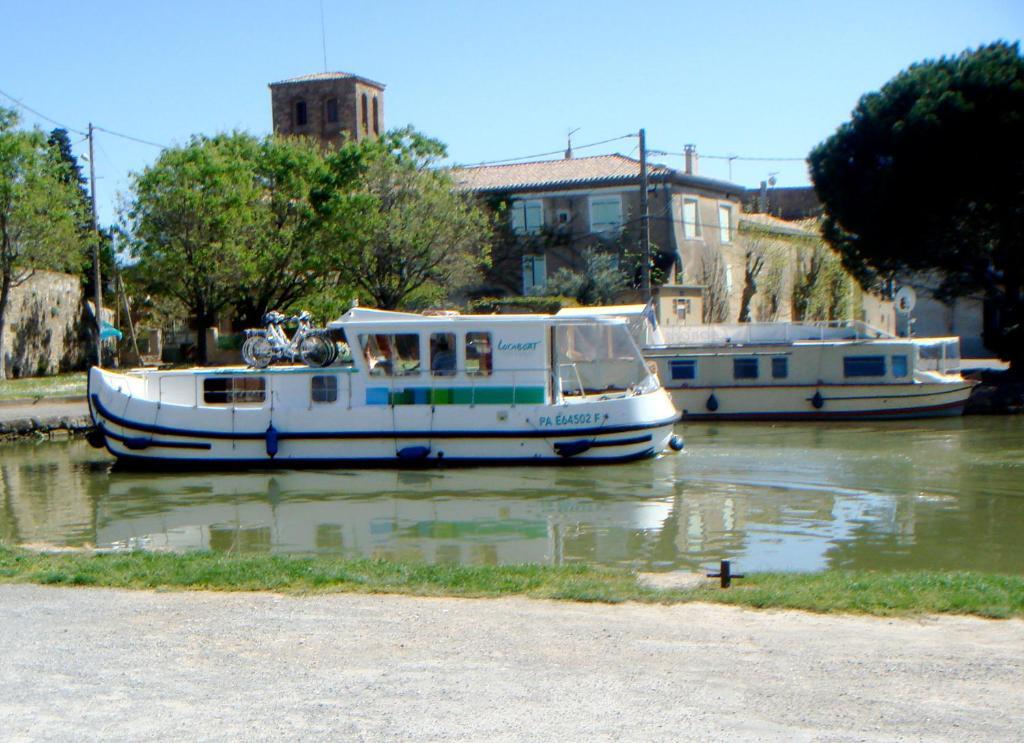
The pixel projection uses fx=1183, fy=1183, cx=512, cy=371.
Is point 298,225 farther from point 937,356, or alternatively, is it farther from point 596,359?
point 937,356

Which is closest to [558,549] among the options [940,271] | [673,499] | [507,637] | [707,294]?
[673,499]

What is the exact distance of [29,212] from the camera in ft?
A: 126

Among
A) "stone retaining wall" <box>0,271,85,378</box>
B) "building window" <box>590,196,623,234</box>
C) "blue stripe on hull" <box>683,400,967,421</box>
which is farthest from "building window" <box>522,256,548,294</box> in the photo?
"stone retaining wall" <box>0,271,85,378</box>

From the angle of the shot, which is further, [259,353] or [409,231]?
[409,231]

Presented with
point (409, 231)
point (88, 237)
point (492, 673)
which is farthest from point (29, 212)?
point (492, 673)

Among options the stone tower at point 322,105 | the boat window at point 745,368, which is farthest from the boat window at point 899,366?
the stone tower at point 322,105

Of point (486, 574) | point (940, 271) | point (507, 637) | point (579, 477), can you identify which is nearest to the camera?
point (507, 637)

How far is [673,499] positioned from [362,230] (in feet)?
81.2

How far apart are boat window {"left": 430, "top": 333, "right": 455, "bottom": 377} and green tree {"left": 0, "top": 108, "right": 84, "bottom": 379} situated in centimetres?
2088

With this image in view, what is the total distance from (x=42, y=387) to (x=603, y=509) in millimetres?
25165

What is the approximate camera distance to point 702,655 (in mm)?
7746

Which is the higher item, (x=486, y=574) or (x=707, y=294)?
(x=707, y=294)

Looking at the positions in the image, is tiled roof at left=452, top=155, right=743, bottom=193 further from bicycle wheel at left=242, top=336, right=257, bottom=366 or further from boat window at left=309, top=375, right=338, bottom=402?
boat window at left=309, top=375, right=338, bottom=402

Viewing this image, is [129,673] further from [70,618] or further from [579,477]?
[579,477]
